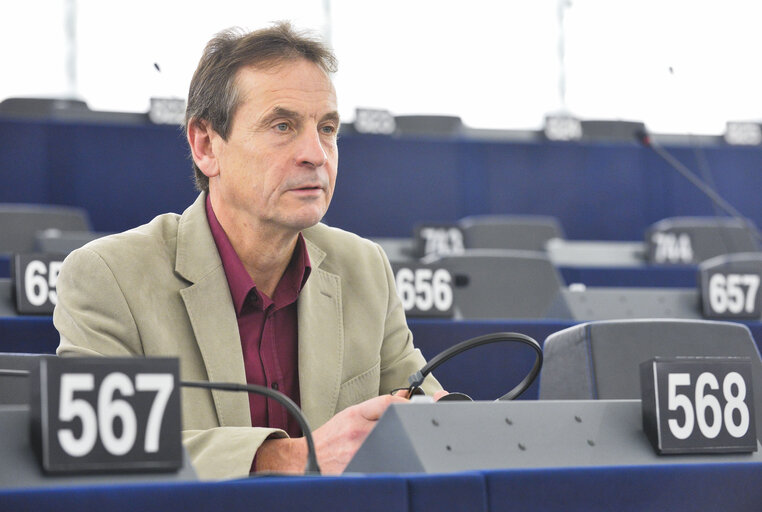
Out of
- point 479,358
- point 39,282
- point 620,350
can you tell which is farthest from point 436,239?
point 620,350

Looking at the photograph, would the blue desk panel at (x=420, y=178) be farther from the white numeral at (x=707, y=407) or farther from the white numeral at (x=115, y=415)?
the white numeral at (x=115, y=415)

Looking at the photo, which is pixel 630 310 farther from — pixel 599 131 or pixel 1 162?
pixel 599 131

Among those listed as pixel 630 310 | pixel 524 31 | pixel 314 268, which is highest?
pixel 524 31

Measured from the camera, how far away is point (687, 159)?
25.0 feet

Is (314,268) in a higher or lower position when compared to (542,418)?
higher

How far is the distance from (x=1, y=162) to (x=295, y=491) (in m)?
5.86

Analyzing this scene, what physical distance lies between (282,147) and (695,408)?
0.79 m

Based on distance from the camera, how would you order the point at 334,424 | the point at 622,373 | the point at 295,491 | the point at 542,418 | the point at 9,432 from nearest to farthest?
the point at 295,491 → the point at 9,432 → the point at 542,418 → the point at 334,424 → the point at 622,373

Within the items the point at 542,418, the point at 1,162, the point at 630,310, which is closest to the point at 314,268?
the point at 542,418

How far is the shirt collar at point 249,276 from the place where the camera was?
1.79 metres

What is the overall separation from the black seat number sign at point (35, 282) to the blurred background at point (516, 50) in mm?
5610

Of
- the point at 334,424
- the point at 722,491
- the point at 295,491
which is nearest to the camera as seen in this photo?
the point at 295,491

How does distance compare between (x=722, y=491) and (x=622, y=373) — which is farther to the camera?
(x=622, y=373)

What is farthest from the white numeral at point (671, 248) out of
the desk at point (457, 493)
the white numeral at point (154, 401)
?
the white numeral at point (154, 401)
